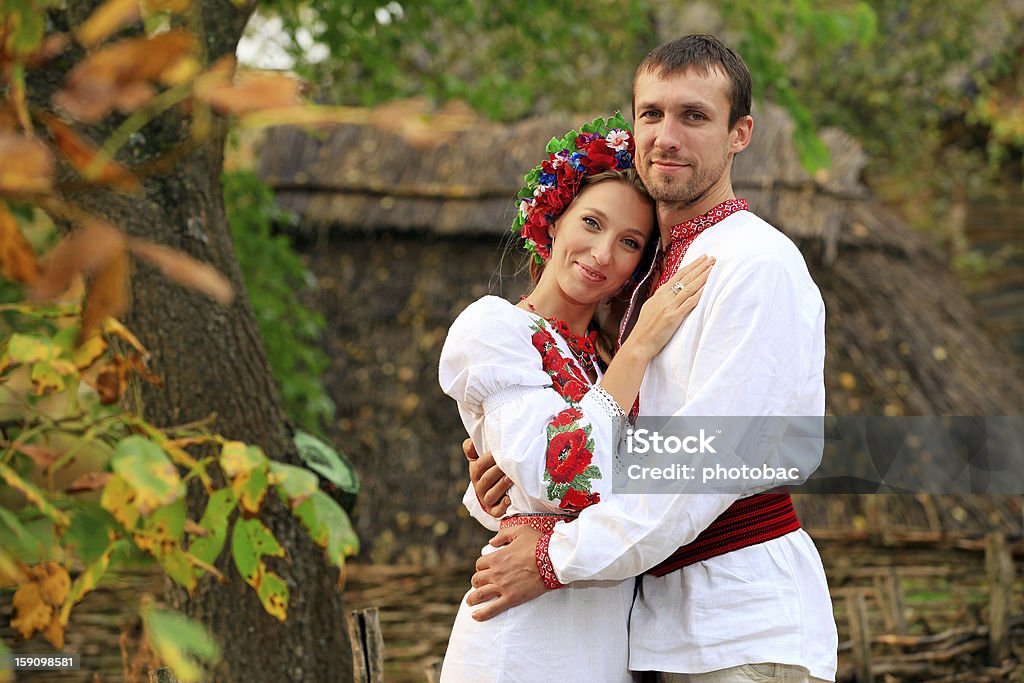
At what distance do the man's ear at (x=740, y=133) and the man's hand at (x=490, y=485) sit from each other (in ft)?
2.57

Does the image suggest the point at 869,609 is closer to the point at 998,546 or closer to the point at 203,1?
the point at 998,546

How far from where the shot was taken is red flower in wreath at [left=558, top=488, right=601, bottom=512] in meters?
1.98

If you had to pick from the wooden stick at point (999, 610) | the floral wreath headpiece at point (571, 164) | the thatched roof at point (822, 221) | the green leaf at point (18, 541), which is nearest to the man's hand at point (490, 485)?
the floral wreath headpiece at point (571, 164)

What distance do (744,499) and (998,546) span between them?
255 centimetres

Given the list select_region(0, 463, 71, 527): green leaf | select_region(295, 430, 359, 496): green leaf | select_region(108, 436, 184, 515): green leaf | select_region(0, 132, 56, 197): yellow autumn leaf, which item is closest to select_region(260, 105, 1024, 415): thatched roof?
select_region(295, 430, 359, 496): green leaf

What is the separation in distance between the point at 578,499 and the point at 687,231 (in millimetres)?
592

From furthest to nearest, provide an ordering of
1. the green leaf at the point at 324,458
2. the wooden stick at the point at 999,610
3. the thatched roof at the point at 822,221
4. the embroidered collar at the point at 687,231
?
1. the thatched roof at the point at 822,221
2. the wooden stick at the point at 999,610
3. the green leaf at the point at 324,458
4. the embroidered collar at the point at 687,231

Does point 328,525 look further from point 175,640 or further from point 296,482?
point 175,640

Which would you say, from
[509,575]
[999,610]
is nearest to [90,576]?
[509,575]

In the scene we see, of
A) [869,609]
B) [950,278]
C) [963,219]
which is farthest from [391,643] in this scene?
[963,219]

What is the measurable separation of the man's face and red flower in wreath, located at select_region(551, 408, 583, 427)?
478mm

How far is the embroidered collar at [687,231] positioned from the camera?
2189 mm

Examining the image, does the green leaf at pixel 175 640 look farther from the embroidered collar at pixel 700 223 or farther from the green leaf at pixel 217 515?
the embroidered collar at pixel 700 223

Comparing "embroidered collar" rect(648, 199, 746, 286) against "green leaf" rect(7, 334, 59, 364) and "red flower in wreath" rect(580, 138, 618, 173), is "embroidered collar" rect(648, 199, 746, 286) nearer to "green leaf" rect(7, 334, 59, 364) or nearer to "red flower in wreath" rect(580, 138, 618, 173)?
"red flower in wreath" rect(580, 138, 618, 173)
